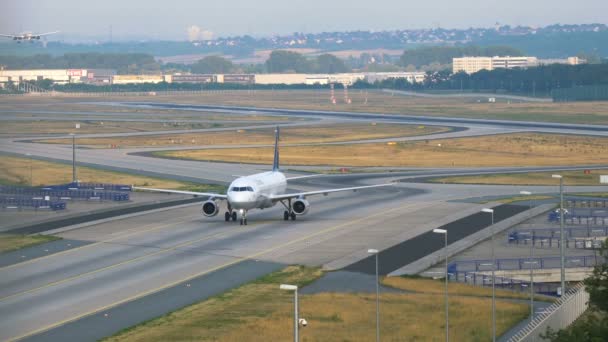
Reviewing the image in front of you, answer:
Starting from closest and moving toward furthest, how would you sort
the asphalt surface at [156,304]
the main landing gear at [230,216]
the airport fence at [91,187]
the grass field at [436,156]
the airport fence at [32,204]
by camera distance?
the asphalt surface at [156,304], the main landing gear at [230,216], the airport fence at [32,204], the airport fence at [91,187], the grass field at [436,156]

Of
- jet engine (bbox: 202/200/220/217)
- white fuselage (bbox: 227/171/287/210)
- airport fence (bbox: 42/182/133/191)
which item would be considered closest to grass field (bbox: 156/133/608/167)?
airport fence (bbox: 42/182/133/191)

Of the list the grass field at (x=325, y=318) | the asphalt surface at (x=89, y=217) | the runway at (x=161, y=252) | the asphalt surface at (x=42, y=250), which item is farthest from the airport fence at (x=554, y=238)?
the asphalt surface at (x=89, y=217)

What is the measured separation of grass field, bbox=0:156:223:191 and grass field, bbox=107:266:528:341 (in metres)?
68.6

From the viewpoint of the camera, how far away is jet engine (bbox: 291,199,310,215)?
114438mm

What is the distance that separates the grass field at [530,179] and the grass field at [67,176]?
111 ft

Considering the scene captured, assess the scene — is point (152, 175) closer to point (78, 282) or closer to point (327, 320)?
point (78, 282)

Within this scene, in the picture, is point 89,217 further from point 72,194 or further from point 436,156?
point 436,156

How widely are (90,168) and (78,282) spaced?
93778 mm

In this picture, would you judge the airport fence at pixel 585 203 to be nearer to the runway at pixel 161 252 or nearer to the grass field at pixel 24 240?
the runway at pixel 161 252

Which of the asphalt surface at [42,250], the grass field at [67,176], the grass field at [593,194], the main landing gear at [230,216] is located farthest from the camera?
the grass field at [67,176]

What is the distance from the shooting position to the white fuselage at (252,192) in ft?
351

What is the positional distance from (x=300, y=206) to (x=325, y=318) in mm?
46329

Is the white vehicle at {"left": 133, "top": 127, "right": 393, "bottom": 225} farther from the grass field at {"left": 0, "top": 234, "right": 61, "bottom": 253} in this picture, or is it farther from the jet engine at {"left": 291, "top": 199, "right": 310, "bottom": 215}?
the grass field at {"left": 0, "top": 234, "right": 61, "bottom": 253}

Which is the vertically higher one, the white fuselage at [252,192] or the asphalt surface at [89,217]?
the white fuselage at [252,192]
